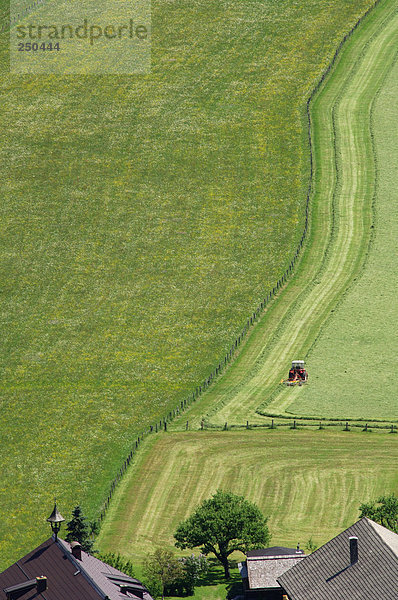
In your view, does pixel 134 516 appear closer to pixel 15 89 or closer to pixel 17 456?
pixel 17 456

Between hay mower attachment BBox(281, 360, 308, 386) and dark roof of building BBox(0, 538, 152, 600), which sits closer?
dark roof of building BBox(0, 538, 152, 600)

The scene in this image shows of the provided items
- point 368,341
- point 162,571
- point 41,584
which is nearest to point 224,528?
point 162,571

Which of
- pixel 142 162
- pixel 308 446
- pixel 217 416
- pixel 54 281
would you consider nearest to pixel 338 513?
pixel 308 446

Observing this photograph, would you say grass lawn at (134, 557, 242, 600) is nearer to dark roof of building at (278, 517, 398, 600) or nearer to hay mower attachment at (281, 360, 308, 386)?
dark roof of building at (278, 517, 398, 600)

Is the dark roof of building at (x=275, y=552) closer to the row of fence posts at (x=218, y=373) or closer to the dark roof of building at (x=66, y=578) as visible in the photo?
the dark roof of building at (x=66, y=578)

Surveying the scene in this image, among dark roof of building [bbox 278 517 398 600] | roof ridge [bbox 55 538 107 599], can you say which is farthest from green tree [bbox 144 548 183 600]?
dark roof of building [bbox 278 517 398 600]

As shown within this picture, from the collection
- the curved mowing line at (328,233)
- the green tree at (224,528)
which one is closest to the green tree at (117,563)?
the green tree at (224,528)
